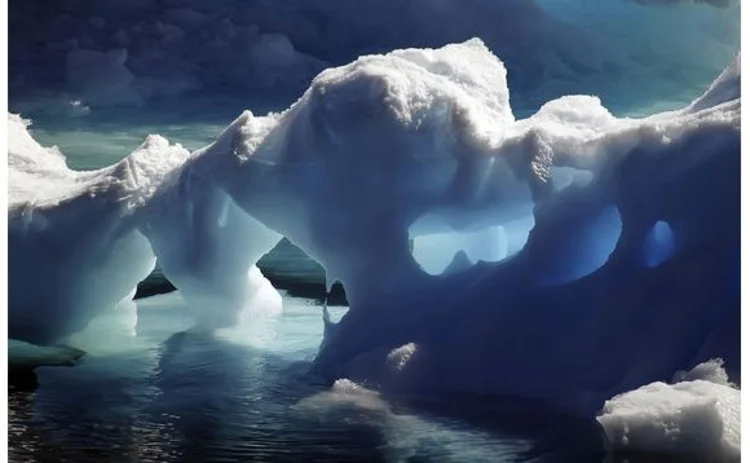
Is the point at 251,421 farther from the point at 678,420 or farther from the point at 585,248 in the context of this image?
the point at 678,420

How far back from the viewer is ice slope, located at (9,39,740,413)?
12.7 ft

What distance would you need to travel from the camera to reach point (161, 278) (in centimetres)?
832

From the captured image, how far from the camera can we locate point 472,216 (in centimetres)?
453

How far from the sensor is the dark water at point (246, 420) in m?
3.70

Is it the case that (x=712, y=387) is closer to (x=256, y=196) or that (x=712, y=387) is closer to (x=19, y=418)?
(x=256, y=196)

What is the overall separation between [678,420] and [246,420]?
147 centimetres

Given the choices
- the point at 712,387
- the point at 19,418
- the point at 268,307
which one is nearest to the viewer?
the point at 712,387

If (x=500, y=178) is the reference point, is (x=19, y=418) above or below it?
below

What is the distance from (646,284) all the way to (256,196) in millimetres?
1537

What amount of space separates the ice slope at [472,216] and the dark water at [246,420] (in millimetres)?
193

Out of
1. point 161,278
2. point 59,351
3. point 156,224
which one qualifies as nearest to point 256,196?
point 156,224

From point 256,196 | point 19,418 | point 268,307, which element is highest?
point 256,196

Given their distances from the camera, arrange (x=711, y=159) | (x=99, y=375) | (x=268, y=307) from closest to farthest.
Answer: (x=711, y=159)
(x=99, y=375)
(x=268, y=307)

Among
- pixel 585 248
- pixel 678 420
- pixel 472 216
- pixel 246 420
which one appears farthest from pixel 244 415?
pixel 678 420
